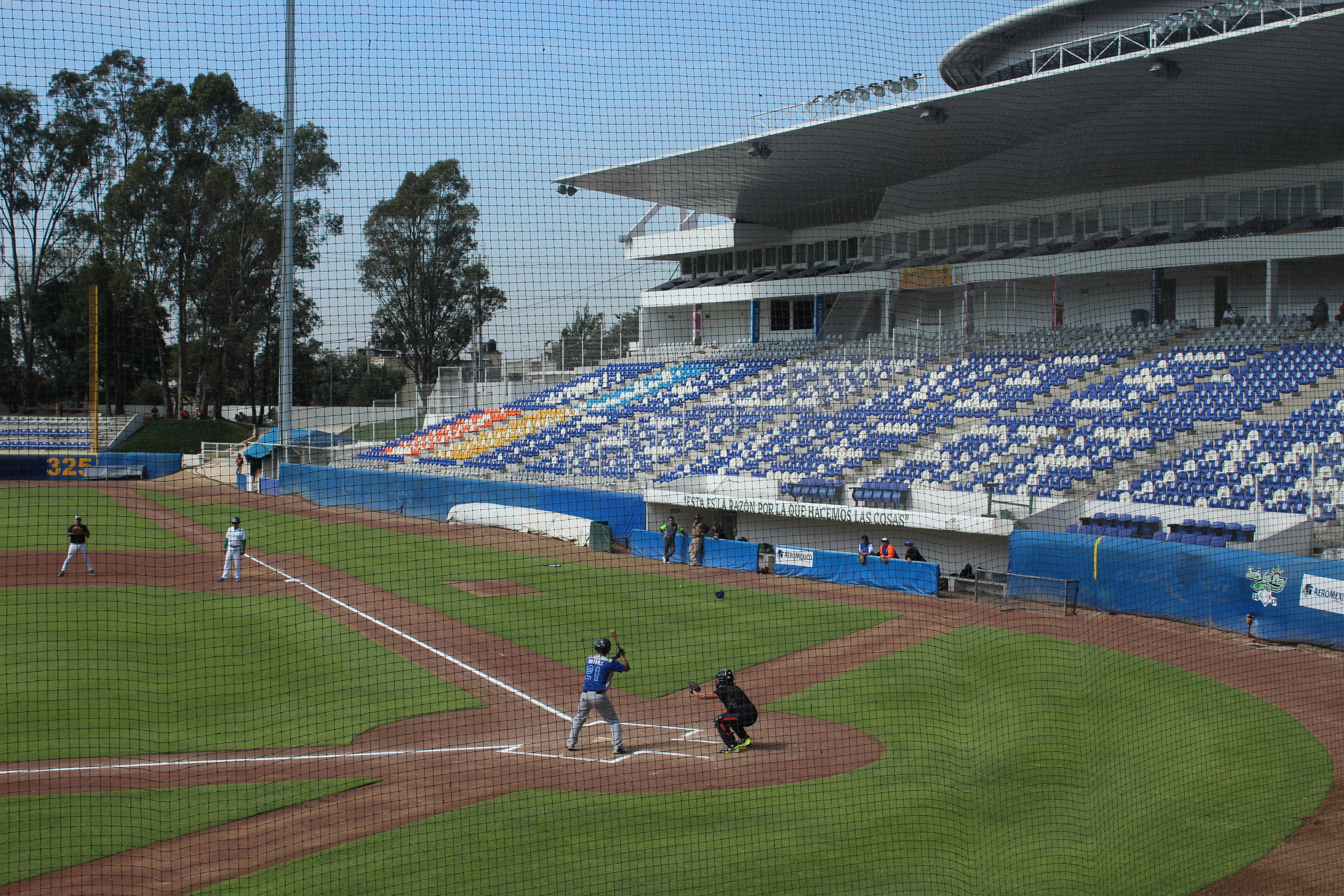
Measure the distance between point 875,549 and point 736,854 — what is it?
12.7 metres

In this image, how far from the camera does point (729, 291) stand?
32.7m

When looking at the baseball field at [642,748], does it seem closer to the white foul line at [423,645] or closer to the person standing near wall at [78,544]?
the white foul line at [423,645]

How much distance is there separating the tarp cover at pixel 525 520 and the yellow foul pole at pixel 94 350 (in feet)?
28.0

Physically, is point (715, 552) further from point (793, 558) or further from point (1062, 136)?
point (1062, 136)

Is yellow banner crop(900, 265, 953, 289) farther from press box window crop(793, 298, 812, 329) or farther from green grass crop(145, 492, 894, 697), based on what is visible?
green grass crop(145, 492, 894, 697)

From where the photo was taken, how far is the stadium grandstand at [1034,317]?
1627 centimetres

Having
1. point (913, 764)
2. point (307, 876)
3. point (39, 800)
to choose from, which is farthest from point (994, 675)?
point (39, 800)

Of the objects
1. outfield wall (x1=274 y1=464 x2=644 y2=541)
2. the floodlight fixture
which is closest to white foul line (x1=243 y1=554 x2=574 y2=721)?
outfield wall (x1=274 y1=464 x2=644 y2=541)

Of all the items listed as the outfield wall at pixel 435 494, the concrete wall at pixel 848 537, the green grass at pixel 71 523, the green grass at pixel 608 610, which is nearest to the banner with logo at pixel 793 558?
the concrete wall at pixel 848 537

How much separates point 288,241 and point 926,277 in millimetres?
17566

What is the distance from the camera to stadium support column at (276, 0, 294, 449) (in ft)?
23.7

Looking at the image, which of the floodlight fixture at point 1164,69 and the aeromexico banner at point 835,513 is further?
the aeromexico banner at point 835,513

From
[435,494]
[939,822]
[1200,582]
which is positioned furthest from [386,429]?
[939,822]

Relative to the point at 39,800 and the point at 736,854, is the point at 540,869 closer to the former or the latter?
the point at 736,854
